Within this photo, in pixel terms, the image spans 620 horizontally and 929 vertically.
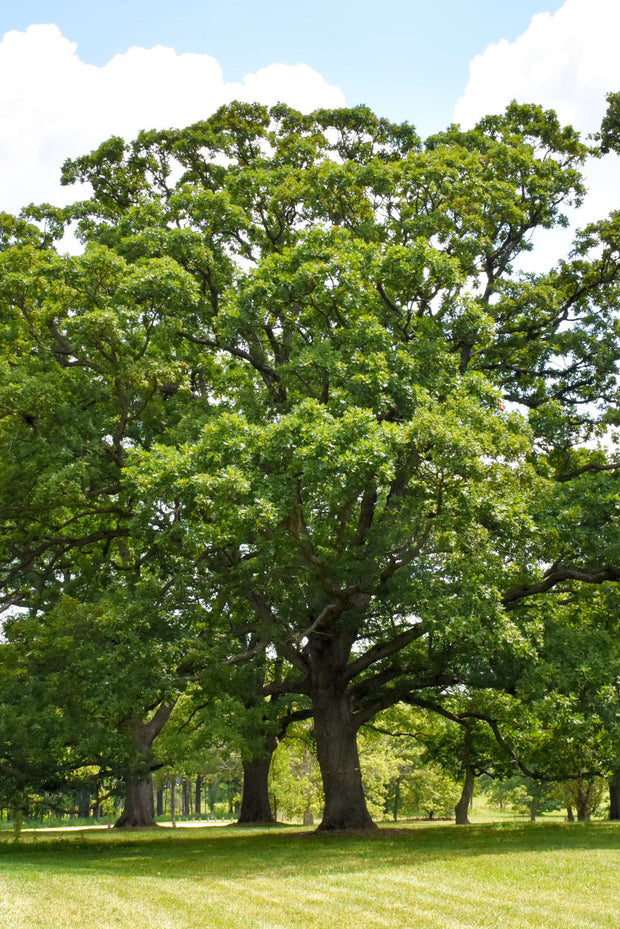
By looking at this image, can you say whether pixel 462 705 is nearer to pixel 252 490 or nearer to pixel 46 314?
pixel 252 490

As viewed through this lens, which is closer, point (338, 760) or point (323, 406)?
point (323, 406)

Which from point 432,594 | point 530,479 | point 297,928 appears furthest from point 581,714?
point 297,928

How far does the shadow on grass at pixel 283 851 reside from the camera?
1345 cm

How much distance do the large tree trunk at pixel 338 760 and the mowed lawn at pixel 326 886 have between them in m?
2.14

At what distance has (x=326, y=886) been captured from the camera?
11016mm

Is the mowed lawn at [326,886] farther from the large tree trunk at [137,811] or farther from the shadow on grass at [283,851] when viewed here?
the large tree trunk at [137,811]

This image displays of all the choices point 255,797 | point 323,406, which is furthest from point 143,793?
point 323,406

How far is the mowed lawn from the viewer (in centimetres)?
861

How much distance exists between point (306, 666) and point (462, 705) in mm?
4729

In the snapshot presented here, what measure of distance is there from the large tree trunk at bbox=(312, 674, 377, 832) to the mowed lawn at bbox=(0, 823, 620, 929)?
214 cm

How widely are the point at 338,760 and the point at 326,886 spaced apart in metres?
10.1

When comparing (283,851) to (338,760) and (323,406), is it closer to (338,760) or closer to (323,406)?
(338,760)

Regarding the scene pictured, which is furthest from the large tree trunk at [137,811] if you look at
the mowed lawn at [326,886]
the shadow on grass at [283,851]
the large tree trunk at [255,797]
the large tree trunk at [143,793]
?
the mowed lawn at [326,886]

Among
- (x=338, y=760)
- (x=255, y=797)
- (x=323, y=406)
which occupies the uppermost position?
(x=323, y=406)
